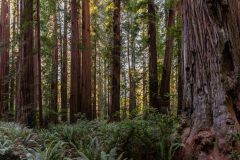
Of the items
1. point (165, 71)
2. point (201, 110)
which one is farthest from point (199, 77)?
point (165, 71)

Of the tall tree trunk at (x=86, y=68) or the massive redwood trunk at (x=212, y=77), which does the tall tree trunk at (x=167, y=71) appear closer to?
the tall tree trunk at (x=86, y=68)

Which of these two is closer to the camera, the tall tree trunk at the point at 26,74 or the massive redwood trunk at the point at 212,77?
the massive redwood trunk at the point at 212,77

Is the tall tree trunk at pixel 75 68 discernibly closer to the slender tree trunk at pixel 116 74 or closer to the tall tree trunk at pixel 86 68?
the tall tree trunk at pixel 86 68

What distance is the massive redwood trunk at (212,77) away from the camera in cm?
498

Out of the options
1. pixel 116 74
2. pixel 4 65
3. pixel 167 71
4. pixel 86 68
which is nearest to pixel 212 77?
pixel 116 74

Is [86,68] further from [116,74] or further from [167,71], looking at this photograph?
[167,71]

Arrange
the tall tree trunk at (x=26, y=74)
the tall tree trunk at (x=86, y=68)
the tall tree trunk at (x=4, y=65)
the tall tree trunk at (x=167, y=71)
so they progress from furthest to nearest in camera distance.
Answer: the tall tree trunk at (x=4, y=65)
the tall tree trunk at (x=86, y=68)
the tall tree trunk at (x=167, y=71)
the tall tree trunk at (x=26, y=74)

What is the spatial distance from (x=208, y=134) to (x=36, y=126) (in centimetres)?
964

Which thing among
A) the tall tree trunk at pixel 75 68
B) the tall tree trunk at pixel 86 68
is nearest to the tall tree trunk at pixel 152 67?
the tall tree trunk at pixel 86 68

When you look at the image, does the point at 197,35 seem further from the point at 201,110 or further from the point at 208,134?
the point at 208,134

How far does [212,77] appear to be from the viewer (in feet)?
17.4

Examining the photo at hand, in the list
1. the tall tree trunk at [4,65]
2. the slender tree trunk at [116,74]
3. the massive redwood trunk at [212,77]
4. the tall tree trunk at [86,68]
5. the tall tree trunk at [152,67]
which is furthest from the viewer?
the tall tree trunk at [4,65]

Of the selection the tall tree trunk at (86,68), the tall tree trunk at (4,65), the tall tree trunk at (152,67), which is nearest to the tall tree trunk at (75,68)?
the tall tree trunk at (86,68)

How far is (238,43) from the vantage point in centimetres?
555
